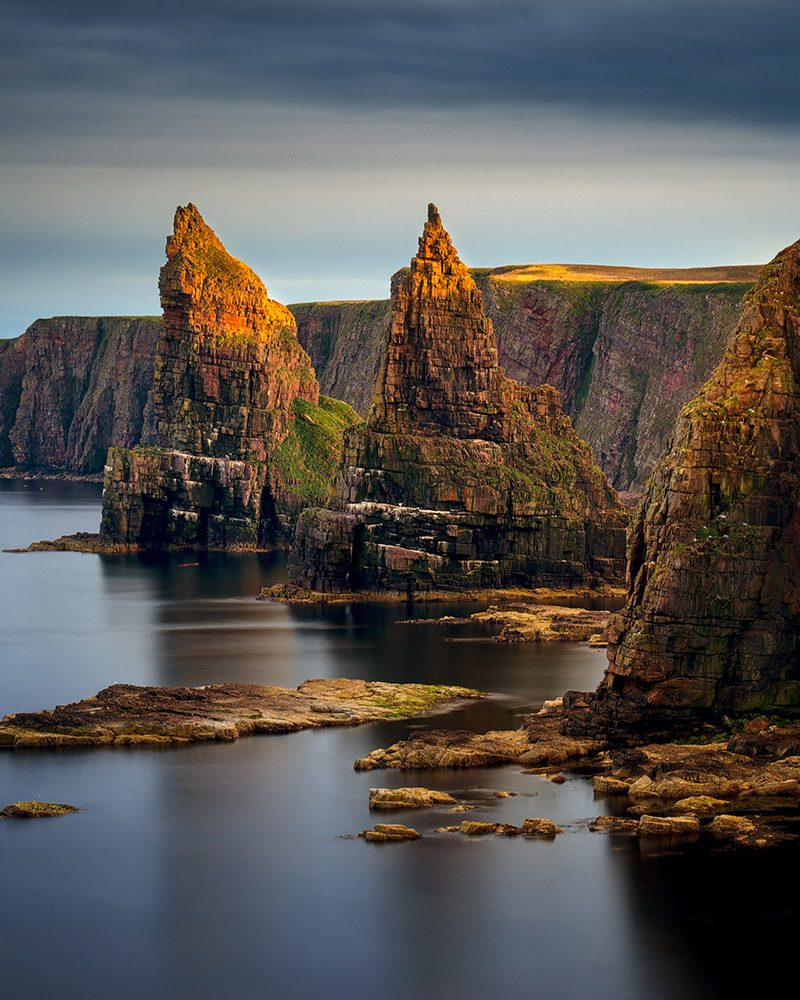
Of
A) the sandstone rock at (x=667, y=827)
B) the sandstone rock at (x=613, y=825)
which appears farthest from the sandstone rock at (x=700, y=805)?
the sandstone rock at (x=613, y=825)

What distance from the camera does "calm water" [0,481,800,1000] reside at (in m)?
76.8

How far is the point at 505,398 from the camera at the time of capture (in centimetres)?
19838

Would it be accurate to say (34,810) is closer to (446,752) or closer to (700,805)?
(446,752)

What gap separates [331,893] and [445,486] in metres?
105

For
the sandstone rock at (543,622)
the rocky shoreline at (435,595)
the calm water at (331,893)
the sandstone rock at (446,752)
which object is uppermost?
the rocky shoreline at (435,595)

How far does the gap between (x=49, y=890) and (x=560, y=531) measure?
367ft

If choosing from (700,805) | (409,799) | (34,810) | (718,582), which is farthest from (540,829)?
(34,810)

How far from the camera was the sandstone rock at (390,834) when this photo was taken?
9256 cm

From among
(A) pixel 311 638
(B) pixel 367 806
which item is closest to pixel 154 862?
(B) pixel 367 806

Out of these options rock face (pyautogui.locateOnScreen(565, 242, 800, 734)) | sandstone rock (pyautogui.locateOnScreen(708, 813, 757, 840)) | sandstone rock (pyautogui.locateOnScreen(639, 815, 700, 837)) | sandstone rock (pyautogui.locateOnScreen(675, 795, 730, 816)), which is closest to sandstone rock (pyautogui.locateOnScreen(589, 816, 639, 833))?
sandstone rock (pyautogui.locateOnScreen(639, 815, 700, 837))

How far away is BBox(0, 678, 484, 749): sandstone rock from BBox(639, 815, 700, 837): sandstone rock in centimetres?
3098

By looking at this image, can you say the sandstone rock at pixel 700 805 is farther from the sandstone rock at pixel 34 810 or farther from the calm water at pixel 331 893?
the sandstone rock at pixel 34 810

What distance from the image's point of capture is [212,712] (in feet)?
392

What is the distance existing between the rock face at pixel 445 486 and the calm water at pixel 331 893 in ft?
226
